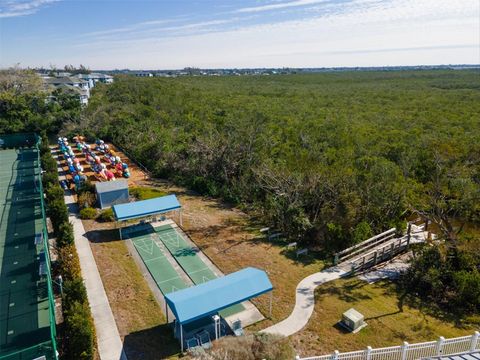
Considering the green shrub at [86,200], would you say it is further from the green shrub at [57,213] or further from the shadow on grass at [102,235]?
the green shrub at [57,213]

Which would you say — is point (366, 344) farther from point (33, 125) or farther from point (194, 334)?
point (33, 125)

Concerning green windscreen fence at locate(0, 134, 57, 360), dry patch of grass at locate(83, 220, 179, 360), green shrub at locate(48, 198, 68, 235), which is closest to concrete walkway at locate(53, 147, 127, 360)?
dry patch of grass at locate(83, 220, 179, 360)

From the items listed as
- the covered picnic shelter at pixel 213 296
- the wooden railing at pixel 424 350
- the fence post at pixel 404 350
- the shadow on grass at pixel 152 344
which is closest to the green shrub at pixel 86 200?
the shadow on grass at pixel 152 344

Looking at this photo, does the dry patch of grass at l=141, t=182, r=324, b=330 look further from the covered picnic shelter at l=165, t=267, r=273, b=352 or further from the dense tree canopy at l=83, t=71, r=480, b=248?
the dense tree canopy at l=83, t=71, r=480, b=248

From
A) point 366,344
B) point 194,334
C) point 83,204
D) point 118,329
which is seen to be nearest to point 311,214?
point 366,344

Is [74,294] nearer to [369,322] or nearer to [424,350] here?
[369,322]

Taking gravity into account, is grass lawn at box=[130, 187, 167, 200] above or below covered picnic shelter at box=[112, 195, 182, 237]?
below
